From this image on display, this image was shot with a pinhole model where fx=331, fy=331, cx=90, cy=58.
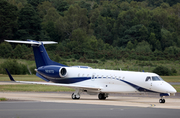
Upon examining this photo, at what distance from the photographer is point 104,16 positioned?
125 m

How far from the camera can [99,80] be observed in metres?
28.1

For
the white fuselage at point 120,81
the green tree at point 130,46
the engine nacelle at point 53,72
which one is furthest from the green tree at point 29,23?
the white fuselage at point 120,81

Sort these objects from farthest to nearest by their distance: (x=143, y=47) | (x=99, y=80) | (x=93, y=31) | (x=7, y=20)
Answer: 1. (x=93, y=31)
2. (x=143, y=47)
3. (x=7, y=20)
4. (x=99, y=80)

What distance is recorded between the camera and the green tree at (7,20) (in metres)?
96.1

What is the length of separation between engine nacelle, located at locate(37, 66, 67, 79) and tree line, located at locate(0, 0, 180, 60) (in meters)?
A: 50.1

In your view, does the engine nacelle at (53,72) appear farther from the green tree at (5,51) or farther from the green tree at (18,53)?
the green tree at (5,51)

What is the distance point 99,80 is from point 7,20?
7468 cm

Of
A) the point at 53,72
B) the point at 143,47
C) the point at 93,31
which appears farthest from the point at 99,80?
the point at 93,31

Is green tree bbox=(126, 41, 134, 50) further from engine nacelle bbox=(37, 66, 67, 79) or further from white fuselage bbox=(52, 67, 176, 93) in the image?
white fuselage bbox=(52, 67, 176, 93)

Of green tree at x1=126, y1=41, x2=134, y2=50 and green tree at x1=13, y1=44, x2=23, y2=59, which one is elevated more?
green tree at x1=126, y1=41, x2=134, y2=50

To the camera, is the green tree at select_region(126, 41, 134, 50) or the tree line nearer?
the tree line

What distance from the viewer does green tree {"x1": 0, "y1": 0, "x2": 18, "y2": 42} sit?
96.1 metres

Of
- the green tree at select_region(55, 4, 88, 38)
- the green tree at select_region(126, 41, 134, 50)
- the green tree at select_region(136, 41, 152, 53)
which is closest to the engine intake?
the green tree at select_region(136, 41, 152, 53)

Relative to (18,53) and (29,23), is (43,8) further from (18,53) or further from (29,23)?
(18,53)
